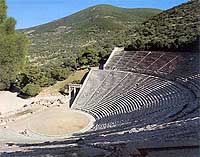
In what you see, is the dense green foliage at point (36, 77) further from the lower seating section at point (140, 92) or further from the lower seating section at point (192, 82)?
the lower seating section at point (192, 82)

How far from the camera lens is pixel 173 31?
41125 mm

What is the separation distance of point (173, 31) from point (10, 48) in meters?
17.6

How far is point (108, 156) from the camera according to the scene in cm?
960

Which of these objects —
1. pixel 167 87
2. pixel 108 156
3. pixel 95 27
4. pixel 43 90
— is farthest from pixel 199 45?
pixel 95 27

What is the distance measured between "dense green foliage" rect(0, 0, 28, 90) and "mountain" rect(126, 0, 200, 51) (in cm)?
1207

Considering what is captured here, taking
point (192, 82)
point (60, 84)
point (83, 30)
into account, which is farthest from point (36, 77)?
point (83, 30)

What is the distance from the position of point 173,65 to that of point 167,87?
5.60 m

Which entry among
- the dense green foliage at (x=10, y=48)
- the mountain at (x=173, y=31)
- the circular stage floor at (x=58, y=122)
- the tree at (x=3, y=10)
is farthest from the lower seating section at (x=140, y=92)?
the tree at (x=3, y=10)

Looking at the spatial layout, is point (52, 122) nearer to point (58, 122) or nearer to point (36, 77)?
point (58, 122)

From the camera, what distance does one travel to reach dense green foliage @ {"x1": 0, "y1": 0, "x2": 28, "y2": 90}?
31.6 meters

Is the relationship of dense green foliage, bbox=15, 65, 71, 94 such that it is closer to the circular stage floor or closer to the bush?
the bush

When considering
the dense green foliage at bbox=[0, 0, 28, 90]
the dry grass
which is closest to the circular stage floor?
the dry grass

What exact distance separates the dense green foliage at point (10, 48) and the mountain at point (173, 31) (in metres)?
12.1

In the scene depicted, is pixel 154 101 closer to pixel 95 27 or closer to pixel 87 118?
pixel 87 118
